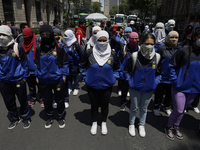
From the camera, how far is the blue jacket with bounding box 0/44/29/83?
288cm

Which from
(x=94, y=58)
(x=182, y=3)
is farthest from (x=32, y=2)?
(x=94, y=58)

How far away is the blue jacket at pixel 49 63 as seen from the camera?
9.70 ft

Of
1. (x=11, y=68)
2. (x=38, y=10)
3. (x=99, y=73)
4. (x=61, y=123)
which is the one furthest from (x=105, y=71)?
(x=38, y=10)

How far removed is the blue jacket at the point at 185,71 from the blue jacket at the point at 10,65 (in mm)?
2949

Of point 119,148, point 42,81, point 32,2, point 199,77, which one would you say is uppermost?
point 32,2

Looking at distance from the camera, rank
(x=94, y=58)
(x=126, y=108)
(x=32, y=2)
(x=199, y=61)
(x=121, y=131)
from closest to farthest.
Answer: (x=199, y=61) → (x=94, y=58) → (x=121, y=131) → (x=126, y=108) → (x=32, y=2)

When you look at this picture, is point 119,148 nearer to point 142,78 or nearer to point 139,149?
point 139,149

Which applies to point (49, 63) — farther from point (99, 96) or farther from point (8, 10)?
point (8, 10)

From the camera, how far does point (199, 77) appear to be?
2.72 metres

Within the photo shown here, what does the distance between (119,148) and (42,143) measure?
1.53m

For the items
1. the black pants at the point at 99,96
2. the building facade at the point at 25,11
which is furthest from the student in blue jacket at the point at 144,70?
the building facade at the point at 25,11

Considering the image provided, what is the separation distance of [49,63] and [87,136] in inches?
68.2

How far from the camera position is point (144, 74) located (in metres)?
2.79

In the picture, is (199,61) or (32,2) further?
(32,2)
